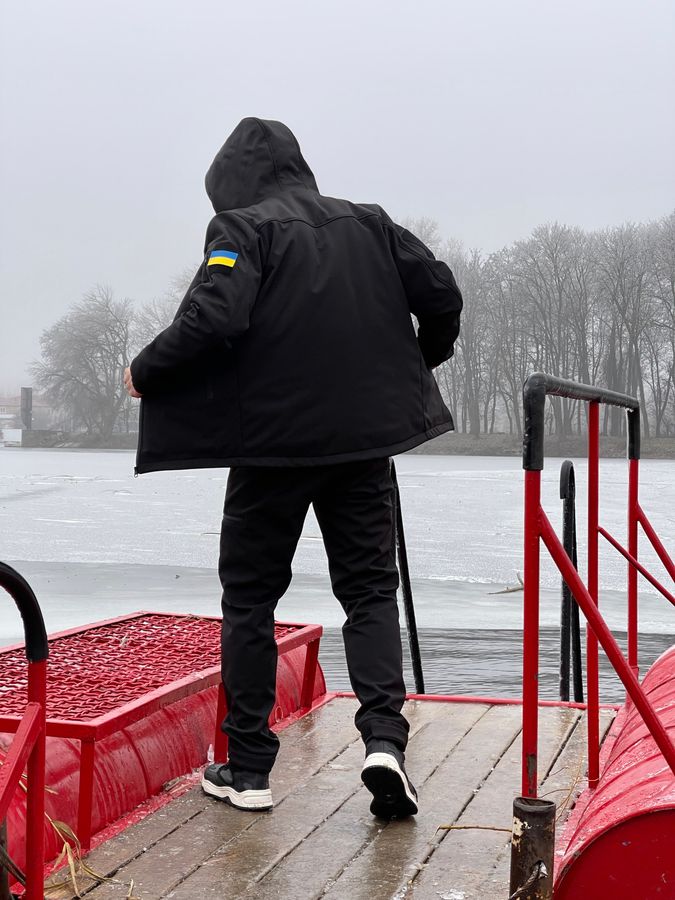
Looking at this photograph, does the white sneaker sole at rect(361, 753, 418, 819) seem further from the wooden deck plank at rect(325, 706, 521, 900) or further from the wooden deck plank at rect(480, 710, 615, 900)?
the wooden deck plank at rect(480, 710, 615, 900)

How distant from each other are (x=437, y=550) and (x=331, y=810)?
31.4ft

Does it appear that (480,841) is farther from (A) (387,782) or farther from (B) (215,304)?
(B) (215,304)

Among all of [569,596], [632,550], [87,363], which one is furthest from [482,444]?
[632,550]

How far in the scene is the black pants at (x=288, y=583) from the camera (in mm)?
2754

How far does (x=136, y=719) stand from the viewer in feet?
8.87

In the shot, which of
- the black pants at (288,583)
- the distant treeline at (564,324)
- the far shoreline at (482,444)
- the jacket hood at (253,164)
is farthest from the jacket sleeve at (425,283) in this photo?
the distant treeline at (564,324)

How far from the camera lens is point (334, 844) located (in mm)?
2549

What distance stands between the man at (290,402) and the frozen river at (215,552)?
4607 millimetres

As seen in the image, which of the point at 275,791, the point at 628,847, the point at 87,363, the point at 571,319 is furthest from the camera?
the point at 87,363

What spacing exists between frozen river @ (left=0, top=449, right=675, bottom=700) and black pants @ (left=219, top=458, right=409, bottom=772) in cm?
455

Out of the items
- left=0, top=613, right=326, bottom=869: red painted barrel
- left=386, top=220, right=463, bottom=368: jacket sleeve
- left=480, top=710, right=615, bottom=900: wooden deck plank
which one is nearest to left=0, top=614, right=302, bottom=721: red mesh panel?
left=0, top=613, right=326, bottom=869: red painted barrel

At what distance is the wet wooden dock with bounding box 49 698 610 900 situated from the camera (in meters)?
2.30

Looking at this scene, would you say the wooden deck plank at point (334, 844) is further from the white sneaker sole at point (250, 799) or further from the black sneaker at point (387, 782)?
the white sneaker sole at point (250, 799)

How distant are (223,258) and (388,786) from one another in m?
1.26
